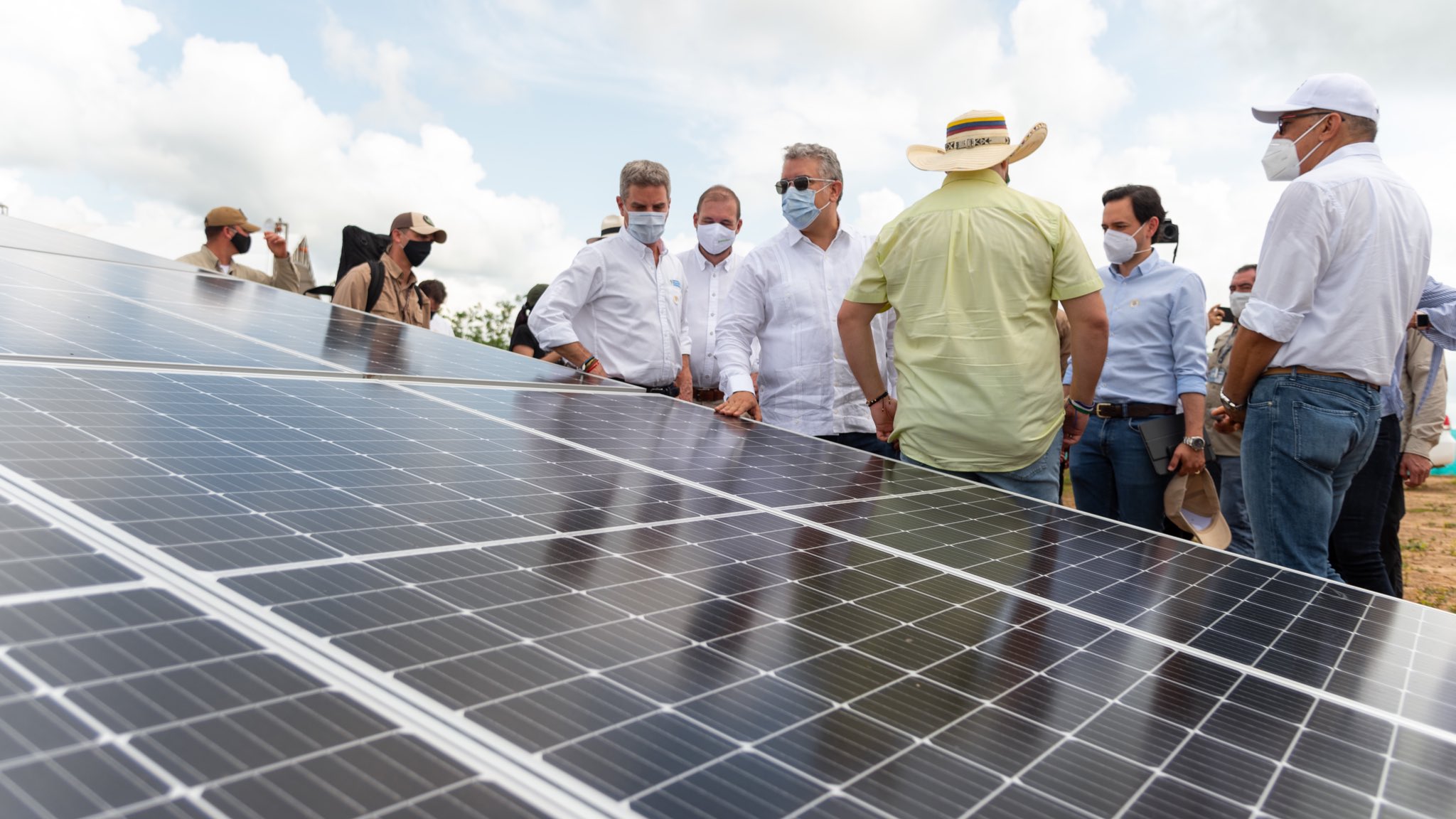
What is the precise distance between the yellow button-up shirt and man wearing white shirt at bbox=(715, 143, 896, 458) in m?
1.26

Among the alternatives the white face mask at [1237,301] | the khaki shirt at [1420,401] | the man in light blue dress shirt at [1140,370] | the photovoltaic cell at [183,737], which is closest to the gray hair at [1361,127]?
the man in light blue dress shirt at [1140,370]

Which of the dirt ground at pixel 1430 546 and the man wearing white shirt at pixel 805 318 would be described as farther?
the dirt ground at pixel 1430 546

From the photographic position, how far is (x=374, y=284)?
8500 millimetres

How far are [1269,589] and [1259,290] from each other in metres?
1.68

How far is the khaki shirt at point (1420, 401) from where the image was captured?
22.5ft

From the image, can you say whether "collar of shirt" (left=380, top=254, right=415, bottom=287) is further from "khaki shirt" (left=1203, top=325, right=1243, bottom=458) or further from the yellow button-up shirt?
"khaki shirt" (left=1203, top=325, right=1243, bottom=458)

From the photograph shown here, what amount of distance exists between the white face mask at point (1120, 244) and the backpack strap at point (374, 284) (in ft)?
19.4

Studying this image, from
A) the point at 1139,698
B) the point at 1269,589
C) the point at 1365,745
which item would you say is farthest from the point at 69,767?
the point at 1269,589

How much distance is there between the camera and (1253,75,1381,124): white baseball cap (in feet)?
13.4

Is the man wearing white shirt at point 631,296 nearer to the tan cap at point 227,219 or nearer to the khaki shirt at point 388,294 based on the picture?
the khaki shirt at point 388,294

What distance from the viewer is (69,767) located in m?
1.06

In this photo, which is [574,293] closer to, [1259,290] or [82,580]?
[1259,290]

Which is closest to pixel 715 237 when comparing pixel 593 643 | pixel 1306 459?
pixel 1306 459

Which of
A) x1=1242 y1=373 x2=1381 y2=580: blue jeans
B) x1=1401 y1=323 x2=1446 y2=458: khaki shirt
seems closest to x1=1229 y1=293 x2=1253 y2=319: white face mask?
x1=1401 y1=323 x2=1446 y2=458: khaki shirt
